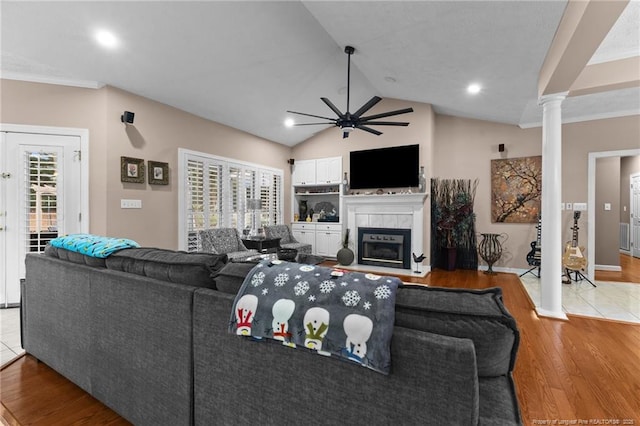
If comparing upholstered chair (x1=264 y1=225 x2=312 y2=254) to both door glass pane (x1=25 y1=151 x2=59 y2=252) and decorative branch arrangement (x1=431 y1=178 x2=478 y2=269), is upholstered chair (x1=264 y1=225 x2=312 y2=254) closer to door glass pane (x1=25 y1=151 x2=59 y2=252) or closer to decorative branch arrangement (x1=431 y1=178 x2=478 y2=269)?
decorative branch arrangement (x1=431 y1=178 x2=478 y2=269)

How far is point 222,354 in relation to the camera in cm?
123

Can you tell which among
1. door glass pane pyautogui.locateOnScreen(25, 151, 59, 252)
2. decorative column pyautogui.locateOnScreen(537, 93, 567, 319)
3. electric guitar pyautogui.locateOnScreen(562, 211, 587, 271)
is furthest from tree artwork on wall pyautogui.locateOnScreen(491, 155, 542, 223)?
door glass pane pyautogui.locateOnScreen(25, 151, 59, 252)

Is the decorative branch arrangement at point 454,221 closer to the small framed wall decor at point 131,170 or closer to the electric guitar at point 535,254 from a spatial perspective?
the electric guitar at point 535,254

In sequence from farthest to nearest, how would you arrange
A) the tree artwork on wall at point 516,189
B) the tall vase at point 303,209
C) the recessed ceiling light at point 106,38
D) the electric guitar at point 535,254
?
the tall vase at point 303,209, the tree artwork on wall at point 516,189, the electric guitar at point 535,254, the recessed ceiling light at point 106,38

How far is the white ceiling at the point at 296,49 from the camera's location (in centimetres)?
284

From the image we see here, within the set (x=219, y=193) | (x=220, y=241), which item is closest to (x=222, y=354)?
(x=220, y=241)

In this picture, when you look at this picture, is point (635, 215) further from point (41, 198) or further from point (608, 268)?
point (41, 198)

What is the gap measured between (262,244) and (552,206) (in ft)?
13.0

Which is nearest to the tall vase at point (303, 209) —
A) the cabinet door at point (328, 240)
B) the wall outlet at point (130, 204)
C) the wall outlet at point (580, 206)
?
the cabinet door at point (328, 240)

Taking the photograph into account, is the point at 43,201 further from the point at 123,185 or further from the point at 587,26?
the point at 587,26

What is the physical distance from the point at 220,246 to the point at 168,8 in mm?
3414

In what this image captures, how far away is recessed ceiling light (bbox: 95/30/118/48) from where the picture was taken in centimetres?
312

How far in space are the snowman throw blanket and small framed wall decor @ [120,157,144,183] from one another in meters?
3.77

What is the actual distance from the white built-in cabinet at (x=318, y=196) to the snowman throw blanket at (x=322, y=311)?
553 cm
